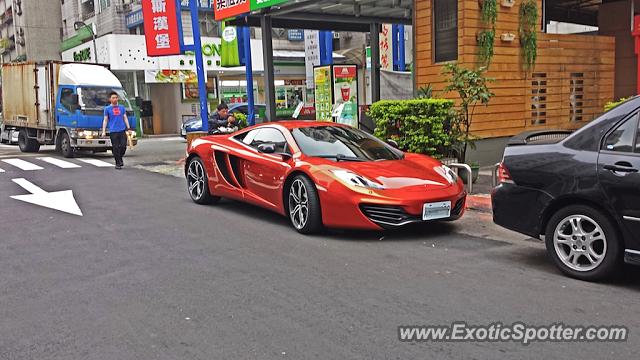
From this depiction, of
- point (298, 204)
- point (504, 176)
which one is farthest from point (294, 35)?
point (504, 176)

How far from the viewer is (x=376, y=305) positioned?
4.42 meters

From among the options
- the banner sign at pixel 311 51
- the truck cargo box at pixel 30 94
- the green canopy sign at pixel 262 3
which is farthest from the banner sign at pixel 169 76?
the green canopy sign at pixel 262 3

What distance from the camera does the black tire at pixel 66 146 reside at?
17055mm

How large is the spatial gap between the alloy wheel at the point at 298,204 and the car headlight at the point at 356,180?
47cm

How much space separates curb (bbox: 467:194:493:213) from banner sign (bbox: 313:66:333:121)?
8.62m

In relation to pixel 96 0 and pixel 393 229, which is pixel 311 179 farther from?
pixel 96 0

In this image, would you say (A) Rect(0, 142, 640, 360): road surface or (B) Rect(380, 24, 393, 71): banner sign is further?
(B) Rect(380, 24, 393, 71): banner sign

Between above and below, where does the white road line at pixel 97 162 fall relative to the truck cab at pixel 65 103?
below

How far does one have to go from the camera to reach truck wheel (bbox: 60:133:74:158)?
56.0ft

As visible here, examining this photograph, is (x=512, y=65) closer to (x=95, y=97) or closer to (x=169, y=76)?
(x=95, y=97)

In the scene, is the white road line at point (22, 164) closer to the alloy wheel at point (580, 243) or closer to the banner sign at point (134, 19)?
the alloy wheel at point (580, 243)

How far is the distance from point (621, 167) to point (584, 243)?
69 centimetres

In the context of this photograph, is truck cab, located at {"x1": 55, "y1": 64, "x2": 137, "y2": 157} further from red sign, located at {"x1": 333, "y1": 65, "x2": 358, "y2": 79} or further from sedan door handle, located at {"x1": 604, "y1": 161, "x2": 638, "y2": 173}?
sedan door handle, located at {"x1": 604, "y1": 161, "x2": 638, "y2": 173}

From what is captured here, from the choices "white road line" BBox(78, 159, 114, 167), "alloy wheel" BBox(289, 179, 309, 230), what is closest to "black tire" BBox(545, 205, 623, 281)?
"alloy wheel" BBox(289, 179, 309, 230)
